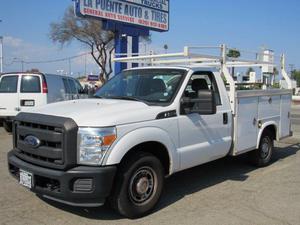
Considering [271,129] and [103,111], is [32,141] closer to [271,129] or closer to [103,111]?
[103,111]

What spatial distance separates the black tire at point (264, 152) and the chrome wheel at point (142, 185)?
338 cm

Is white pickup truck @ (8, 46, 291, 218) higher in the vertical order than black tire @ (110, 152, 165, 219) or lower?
higher

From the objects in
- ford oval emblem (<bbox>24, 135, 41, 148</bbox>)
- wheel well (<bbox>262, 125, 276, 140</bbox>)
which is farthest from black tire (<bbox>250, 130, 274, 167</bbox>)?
ford oval emblem (<bbox>24, 135, 41, 148</bbox>)

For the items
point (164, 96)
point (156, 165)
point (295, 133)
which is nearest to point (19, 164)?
point (156, 165)

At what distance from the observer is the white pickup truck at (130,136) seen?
181 inches

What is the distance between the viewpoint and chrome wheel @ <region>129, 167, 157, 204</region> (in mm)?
5055

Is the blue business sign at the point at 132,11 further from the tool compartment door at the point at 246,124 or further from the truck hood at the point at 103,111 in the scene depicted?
the truck hood at the point at 103,111

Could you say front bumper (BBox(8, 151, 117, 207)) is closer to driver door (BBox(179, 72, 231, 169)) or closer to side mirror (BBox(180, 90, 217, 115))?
driver door (BBox(179, 72, 231, 169))

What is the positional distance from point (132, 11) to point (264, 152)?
13.7 metres

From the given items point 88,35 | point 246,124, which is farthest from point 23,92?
point 88,35

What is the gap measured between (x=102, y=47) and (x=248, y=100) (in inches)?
1242

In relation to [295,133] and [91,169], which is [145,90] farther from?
[295,133]

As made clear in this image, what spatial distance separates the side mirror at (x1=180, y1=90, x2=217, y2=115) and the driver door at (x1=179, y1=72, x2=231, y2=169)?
91 mm

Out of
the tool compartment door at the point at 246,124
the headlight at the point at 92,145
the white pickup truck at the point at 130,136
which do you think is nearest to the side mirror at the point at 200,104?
the white pickup truck at the point at 130,136
